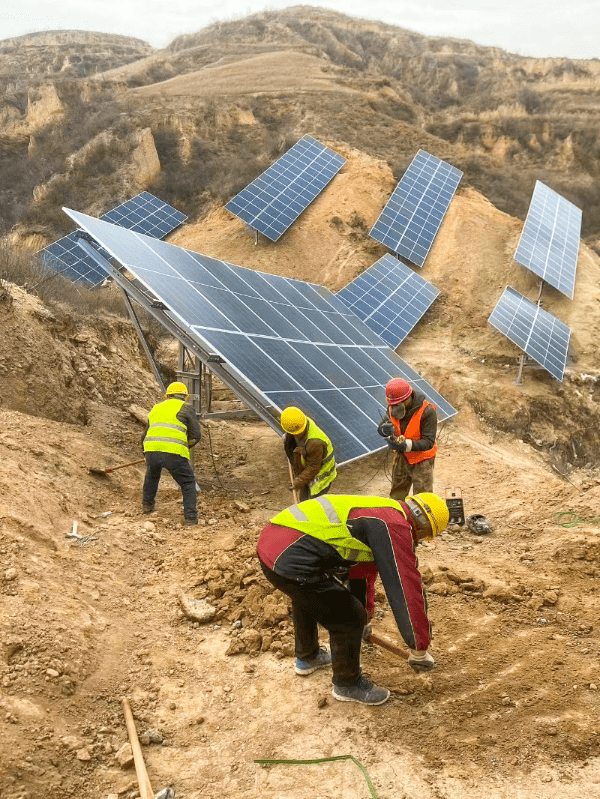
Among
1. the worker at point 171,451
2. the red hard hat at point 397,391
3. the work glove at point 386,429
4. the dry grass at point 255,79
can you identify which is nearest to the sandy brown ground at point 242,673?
the worker at point 171,451

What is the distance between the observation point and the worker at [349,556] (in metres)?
4.24

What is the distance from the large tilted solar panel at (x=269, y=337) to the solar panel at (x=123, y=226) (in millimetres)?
9390

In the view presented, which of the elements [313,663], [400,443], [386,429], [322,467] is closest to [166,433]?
[322,467]

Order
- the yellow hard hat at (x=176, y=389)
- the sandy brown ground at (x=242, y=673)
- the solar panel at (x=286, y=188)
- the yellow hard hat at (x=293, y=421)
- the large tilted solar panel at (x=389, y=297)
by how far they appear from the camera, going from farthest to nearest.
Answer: the solar panel at (x=286, y=188)
the large tilted solar panel at (x=389, y=297)
the yellow hard hat at (x=176, y=389)
the yellow hard hat at (x=293, y=421)
the sandy brown ground at (x=242, y=673)

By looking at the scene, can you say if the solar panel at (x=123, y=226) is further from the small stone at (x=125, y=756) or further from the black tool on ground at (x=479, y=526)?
the small stone at (x=125, y=756)

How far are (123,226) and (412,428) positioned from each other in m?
19.1

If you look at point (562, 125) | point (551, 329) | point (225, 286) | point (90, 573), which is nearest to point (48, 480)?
point (90, 573)

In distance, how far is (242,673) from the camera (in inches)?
211

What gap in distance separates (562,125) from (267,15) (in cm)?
3333

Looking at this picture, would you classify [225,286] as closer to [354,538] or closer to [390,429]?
[390,429]

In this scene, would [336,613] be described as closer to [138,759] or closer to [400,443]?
[138,759]

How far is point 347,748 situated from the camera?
4.45m

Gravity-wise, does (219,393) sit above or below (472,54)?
below

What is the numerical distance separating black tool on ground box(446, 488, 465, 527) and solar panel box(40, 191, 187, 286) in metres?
14.6
